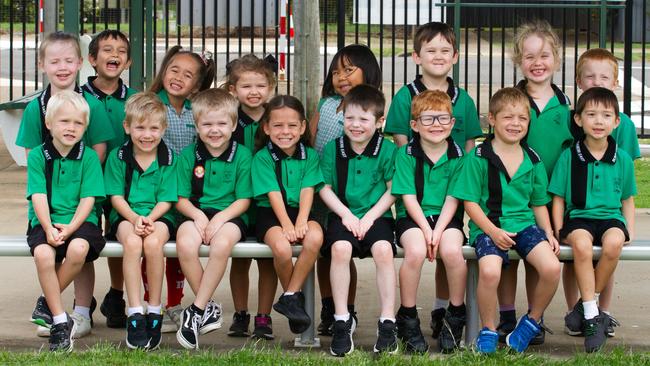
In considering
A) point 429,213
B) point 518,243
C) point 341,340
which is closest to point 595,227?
point 518,243

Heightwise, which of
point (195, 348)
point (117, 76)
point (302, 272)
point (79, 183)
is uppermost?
point (117, 76)

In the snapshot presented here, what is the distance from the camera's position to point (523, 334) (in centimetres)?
520

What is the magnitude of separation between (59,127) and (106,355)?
99cm

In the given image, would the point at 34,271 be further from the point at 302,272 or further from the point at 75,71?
the point at 302,272

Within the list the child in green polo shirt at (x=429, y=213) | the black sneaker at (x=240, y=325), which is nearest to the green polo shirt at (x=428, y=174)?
the child in green polo shirt at (x=429, y=213)

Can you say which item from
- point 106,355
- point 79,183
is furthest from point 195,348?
point 79,183

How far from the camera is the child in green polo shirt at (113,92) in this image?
5680mm

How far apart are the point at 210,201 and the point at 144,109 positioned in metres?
0.50

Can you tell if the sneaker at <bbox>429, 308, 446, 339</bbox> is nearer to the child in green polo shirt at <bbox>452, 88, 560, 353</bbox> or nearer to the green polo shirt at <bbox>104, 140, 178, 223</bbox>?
the child in green polo shirt at <bbox>452, 88, 560, 353</bbox>

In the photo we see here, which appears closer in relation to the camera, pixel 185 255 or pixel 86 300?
pixel 185 255

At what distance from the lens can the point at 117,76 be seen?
5.76 metres

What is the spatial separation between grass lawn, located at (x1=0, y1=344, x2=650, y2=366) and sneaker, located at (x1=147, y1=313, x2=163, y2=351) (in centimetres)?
8

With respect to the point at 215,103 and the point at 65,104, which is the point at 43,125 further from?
the point at 215,103

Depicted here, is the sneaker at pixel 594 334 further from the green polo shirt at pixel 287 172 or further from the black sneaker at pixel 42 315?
the black sneaker at pixel 42 315
